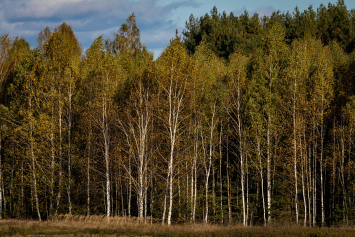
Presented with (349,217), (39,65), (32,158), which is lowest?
(349,217)

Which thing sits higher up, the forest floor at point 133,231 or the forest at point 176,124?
the forest at point 176,124

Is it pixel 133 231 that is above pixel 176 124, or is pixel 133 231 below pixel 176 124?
below

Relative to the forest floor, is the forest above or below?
above

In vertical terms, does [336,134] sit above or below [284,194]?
above

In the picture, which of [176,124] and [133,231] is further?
[176,124]

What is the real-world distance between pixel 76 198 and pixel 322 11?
6083cm

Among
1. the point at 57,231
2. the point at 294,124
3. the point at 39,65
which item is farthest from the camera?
the point at 39,65

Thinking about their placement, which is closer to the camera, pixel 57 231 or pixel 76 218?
pixel 57 231

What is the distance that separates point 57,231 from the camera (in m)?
19.3

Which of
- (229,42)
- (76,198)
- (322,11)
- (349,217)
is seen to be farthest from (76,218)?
(322,11)

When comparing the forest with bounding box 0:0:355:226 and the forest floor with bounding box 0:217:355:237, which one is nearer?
the forest floor with bounding box 0:217:355:237

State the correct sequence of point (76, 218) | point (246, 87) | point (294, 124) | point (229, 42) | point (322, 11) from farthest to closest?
1. point (322, 11)
2. point (229, 42)
3. point (246, 87)
4. point (294, 124)
5. point (76, 218)

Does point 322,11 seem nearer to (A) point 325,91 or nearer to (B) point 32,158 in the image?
(A) point 325,91

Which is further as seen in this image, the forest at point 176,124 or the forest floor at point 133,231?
the forest at point 176,124
